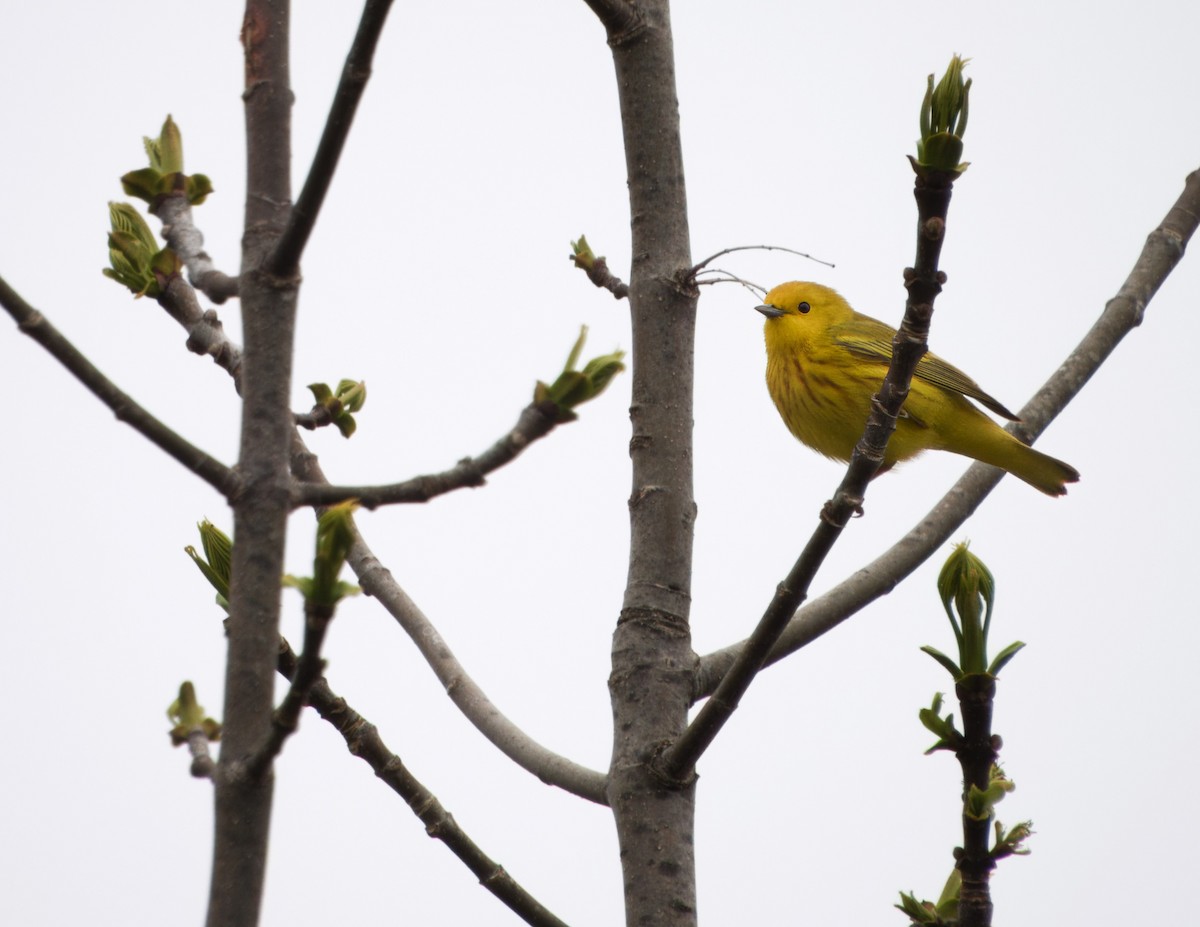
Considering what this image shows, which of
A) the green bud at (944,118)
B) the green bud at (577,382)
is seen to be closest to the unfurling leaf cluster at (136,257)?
the green bud at (577,382)

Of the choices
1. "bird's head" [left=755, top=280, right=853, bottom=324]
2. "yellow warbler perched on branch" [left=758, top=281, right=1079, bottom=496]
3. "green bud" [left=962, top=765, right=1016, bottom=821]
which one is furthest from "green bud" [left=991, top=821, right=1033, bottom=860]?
"bird's head" [left=755, top=280, right=853, bottom=324]

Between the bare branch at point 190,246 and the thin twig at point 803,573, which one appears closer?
the bare branch at point 190,246

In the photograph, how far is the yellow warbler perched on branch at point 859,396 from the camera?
497 cm

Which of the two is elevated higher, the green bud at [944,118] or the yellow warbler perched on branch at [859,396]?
the yellow warbler perched on branch at [859,396]

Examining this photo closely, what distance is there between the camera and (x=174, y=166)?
198cm

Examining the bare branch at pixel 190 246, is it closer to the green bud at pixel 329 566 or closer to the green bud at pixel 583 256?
the green bud at pixel 329 566

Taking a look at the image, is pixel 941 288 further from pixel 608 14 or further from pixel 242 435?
pixel 608 14

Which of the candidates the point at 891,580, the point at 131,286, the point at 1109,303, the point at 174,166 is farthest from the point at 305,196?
the point at 1109,303

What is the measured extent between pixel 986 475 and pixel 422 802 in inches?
68.4

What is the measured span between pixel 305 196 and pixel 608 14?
1.36m

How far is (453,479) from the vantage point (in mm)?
1379

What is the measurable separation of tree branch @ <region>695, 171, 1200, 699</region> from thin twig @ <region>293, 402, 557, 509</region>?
3.94 ft

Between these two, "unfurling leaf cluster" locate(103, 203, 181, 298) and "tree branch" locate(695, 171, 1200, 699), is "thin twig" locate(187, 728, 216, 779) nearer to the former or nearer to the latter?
"unfurling leaf cluster" locate(103, 203, 181, 298)

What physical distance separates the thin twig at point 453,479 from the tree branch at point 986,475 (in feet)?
3.94
